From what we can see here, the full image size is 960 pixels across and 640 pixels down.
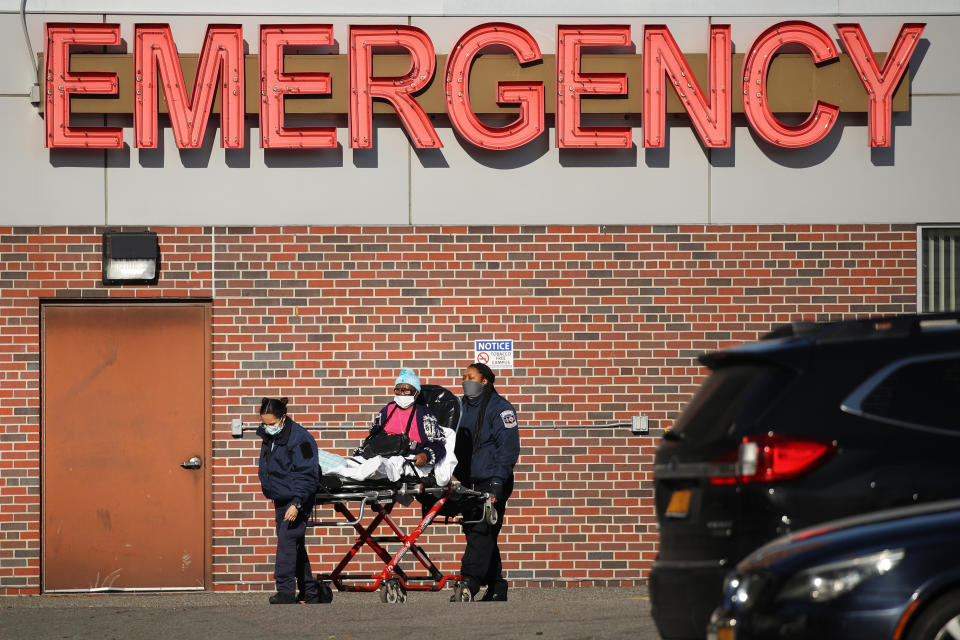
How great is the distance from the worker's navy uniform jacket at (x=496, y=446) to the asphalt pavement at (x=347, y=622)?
1615 millimetres

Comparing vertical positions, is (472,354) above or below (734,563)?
above

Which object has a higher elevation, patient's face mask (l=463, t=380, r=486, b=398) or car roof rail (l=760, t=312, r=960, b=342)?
car roof rail (l=760, t=312, r=960, b=342)

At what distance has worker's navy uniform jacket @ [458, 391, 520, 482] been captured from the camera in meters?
11.1

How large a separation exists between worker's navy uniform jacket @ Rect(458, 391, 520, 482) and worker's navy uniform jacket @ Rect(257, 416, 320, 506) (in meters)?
1.39

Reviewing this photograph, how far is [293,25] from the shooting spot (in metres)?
12.2

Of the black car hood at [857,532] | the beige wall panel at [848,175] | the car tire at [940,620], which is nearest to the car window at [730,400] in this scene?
the black car hood at [857,532]

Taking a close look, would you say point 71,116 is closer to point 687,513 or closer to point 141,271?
point 141,271

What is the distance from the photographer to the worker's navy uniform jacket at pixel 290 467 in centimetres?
1052

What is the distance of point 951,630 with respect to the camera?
5.03 metres

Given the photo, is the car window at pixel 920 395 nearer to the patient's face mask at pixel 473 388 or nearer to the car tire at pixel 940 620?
the car tire at pixel 940 620

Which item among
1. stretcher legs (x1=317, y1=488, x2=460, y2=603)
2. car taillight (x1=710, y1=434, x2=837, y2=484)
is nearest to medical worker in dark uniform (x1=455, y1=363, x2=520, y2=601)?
stretcher legs (x1=317, y1=488, x2=460, y2=603)

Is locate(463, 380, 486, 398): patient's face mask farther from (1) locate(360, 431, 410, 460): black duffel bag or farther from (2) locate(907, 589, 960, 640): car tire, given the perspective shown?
(2) locate(907, 589, 960, 640): car tire

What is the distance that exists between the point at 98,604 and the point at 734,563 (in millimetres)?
7636

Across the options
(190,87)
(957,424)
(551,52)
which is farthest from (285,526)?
(957,424)
